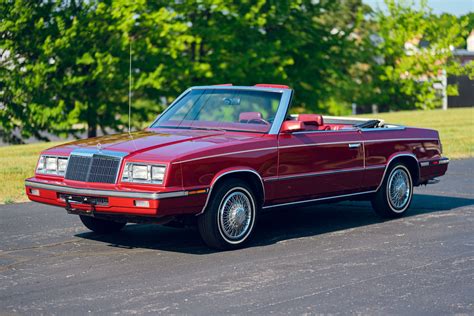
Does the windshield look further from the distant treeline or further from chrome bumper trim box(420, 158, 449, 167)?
the distant treeline

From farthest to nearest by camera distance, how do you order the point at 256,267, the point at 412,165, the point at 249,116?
the point at 412,165
the point at 249,116
the point at 256,267

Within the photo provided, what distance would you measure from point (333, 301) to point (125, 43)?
80.7 feet

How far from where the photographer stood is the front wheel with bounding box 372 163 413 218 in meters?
10.8

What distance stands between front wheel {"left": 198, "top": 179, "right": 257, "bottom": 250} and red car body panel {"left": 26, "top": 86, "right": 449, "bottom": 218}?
0.13m

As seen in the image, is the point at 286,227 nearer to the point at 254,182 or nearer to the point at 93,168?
the point at 254,182

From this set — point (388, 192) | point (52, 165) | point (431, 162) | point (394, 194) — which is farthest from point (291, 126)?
point (431, 162)

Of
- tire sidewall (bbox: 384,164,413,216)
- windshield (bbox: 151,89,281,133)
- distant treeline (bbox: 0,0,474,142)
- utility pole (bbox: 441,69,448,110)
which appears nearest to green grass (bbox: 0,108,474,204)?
distant treeline (bbox: 0,0,474,142)

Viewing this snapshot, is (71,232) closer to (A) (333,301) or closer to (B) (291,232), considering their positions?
(B) (291,232)

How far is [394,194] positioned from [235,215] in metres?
2.89

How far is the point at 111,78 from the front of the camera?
2991cm

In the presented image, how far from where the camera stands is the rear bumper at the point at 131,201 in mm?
8156

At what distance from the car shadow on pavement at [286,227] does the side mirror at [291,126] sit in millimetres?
838

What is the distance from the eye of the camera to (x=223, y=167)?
28.4 ft

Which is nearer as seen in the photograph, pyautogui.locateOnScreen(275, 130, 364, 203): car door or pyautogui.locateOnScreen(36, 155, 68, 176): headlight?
pyautogui.locateOnScreen(36, 155, 68, 176): headlight
